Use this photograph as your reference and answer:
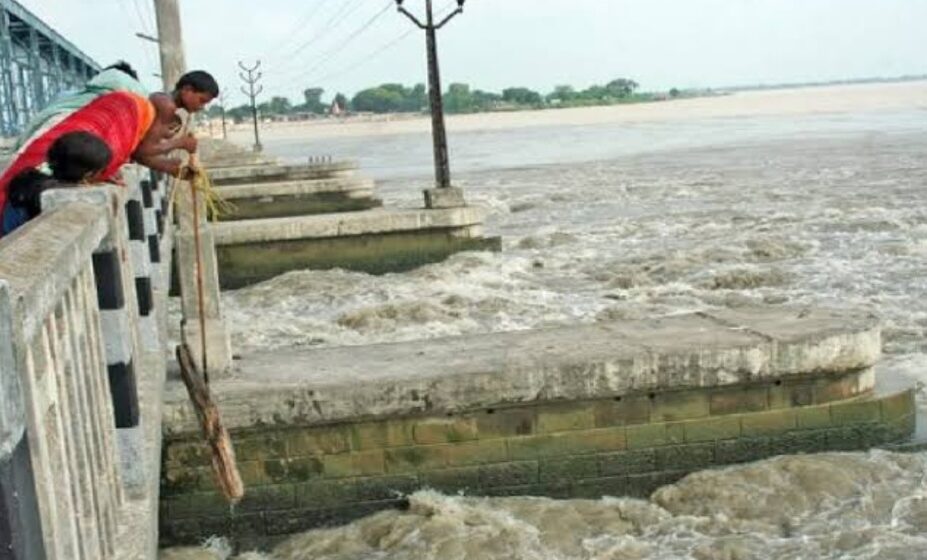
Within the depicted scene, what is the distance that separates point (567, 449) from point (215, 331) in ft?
7.29

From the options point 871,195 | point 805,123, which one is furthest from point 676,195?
point 805,123

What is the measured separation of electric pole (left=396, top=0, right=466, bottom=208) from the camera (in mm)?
17438

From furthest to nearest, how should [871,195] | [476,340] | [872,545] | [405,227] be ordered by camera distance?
[871,195] < [405,227] < [476,340] < [872,545]

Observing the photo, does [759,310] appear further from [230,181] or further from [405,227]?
[230,181]

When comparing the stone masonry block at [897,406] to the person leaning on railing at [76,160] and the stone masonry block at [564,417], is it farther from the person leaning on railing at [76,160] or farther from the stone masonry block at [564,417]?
the person leaning on railing at [76,160]

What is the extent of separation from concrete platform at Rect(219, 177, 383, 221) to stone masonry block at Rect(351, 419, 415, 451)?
16.1 meters

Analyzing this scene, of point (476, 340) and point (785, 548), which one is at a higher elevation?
point (476, 340)

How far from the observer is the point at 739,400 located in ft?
22.1

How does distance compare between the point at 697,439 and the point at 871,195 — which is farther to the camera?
the point at 871,195

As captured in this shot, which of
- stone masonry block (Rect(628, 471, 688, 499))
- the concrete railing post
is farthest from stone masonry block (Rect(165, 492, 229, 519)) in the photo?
the concrete railing post

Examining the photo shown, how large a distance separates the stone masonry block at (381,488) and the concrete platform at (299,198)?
16.1 m

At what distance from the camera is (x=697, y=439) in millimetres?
6734

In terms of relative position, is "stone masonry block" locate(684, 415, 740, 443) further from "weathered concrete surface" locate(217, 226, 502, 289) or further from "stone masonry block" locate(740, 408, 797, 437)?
"weathered concrete surface" locate(217, 226, 502, 289)

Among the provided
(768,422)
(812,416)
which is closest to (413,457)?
(768,422)
